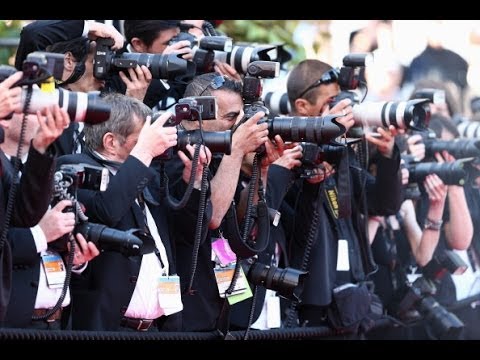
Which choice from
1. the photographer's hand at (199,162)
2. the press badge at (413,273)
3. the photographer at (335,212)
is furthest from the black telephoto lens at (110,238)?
the press badge at (413,273)

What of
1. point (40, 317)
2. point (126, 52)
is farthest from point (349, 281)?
point (40, 317)

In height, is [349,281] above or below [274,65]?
below

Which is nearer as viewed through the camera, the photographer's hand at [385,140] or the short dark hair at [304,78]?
the photographer's hand at [385,140]

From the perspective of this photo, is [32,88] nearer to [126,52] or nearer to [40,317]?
[40,317]

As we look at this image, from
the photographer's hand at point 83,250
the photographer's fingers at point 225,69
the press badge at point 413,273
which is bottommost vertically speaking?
the press badge at point 413,273

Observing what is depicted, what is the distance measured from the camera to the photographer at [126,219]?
5.43 m

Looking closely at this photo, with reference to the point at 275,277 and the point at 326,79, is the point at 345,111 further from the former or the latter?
the point at 275,277

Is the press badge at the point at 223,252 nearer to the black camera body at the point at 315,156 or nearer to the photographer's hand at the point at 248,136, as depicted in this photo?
the photographer's hand at the point at 248,136

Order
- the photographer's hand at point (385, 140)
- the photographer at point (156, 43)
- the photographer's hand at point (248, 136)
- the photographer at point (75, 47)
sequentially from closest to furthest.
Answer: the photographer's hand at point (248, 136) → the photographer at point (75, 47) → the photographer at point (156, 43) → the photographer's hand at point (385, 140)

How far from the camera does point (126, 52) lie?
627 cm

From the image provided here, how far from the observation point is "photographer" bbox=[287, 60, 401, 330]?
674 cm

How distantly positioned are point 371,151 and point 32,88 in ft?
9.45

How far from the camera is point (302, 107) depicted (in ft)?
23.6

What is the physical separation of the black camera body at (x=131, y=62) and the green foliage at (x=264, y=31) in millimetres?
3340
